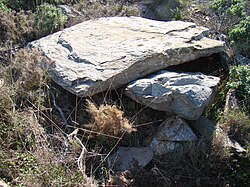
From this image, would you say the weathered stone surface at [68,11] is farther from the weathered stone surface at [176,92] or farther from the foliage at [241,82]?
the foliage at [241,82]

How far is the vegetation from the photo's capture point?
3.49 metres

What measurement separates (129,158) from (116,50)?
1360mm

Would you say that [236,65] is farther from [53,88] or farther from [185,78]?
[53,88]

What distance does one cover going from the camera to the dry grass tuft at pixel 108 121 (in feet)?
12.1

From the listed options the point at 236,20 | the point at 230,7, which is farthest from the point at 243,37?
the point at 230,7

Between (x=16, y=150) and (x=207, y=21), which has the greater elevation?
(x=207, y=21)

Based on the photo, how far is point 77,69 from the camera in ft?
13.3

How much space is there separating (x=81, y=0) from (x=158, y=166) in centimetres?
375

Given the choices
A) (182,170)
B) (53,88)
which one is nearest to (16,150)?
(53,88)

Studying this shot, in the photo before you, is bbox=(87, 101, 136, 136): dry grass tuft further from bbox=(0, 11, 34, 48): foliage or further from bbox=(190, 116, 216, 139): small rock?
bbox=(0, 11, 34, 48): foliage

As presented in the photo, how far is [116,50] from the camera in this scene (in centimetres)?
421

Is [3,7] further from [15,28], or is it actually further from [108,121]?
[108,121]

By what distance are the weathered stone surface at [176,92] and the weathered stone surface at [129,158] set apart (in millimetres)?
526

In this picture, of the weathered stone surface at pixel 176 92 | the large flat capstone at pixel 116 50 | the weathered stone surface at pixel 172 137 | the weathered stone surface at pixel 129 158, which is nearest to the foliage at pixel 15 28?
the large flat capstone at pixel 116 50
